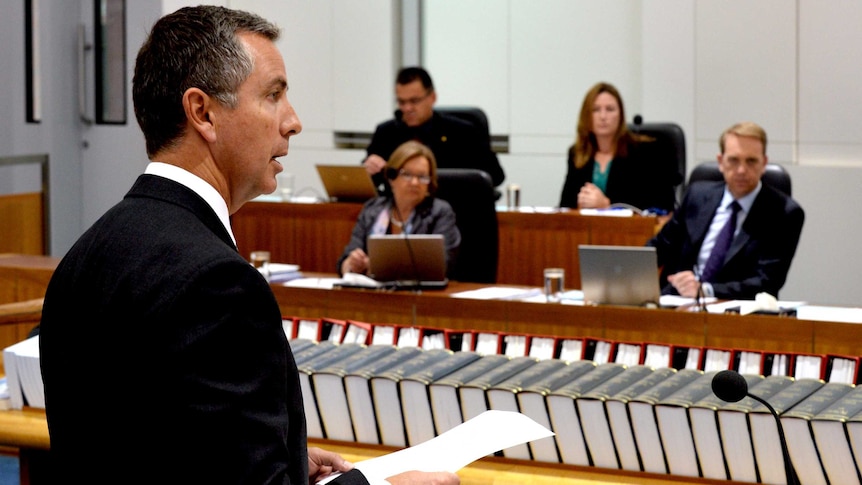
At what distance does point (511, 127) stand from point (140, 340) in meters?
7.70

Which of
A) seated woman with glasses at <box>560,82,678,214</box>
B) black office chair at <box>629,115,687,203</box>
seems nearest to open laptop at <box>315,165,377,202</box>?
seated woman with glasses at <box>560,82,678,214</box>

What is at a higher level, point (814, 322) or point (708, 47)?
point (708, 47)

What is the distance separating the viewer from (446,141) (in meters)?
6.60

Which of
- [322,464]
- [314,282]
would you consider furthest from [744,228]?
[322,464]

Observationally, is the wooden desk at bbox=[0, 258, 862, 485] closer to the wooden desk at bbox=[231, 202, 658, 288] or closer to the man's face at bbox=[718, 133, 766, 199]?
the man's face at bbox=[718, 133, 766, 199]

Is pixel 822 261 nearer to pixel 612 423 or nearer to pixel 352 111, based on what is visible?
pixel 352 111

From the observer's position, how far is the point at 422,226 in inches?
203

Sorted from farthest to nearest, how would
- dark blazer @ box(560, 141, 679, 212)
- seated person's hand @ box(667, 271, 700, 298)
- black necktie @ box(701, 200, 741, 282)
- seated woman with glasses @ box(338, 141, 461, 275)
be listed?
dark blazer @ box(560, 141, 679, 212)
seated woman with glasses @ box(338, 141, 461, 275)
black necktie @ box(701, 200, 741, 282)
seated person's hand @ box(667, 271, 700, 298)

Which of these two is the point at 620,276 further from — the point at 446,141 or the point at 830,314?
the point at 446,141

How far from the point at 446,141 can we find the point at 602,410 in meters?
4.56

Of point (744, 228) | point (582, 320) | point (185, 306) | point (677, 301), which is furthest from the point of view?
point (744, 228)

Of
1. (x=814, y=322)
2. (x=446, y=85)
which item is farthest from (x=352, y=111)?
(x=814, y=322)

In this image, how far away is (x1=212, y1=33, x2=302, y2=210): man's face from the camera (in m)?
1.32

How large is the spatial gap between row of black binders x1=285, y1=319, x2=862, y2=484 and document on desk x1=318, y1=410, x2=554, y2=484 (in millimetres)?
374
